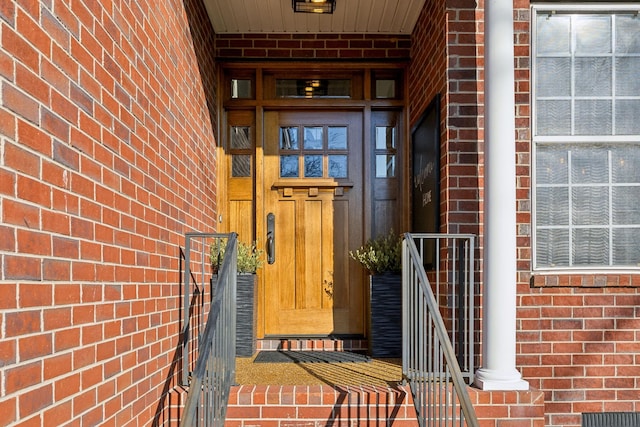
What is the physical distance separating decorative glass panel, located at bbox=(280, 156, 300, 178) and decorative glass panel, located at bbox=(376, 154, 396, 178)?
675 mm

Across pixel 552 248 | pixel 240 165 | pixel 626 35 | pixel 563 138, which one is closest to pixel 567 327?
pixel 552 248

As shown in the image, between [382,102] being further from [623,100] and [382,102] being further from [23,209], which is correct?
[23,209]

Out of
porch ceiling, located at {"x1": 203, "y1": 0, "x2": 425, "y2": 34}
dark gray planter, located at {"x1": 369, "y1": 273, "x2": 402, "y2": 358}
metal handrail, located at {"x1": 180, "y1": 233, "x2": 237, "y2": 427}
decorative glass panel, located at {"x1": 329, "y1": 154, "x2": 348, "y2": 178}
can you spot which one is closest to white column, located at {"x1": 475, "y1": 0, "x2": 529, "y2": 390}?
dark gray planter, located at {"x1": 369, "y1": 273, "x2": 402, "y2": 358}

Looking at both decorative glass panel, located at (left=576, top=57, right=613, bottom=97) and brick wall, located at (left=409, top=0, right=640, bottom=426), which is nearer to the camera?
brick wall, located at (left=409, top=0, right=640, bottom=426)

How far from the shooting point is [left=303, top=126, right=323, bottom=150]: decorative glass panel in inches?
187

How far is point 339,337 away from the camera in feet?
15.0

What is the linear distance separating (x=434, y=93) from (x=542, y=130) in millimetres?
736

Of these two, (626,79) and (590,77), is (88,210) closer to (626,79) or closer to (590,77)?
(590,77)

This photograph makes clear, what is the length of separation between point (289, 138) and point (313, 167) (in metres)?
0.32

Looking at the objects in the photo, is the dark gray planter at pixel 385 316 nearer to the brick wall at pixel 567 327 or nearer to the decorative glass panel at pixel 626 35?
the brick wall at pixel 567 327

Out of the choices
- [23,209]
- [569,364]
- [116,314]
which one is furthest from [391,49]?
[23,209]

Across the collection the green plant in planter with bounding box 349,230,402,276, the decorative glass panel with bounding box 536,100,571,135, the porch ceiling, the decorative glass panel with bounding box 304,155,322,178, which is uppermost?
the porch ceiling

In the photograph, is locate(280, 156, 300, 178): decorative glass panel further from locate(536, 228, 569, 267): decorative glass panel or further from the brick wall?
locate(536, 228, 569, 267): decorative glass panel

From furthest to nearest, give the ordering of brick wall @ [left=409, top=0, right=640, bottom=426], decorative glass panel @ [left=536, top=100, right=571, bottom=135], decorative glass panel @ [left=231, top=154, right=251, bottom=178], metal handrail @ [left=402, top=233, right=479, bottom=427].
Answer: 1. decorative glass panel @ [left=231, top=154, right=251, bottom=178]
2. decorative glass panel @ [left=536, top=100, right=571, bottom=135]
3. brick wall @ [left=409, top=0, right=640, bottom=426]
4. metal handrail @ [left=402, top=233, right=479, bottom=427]
